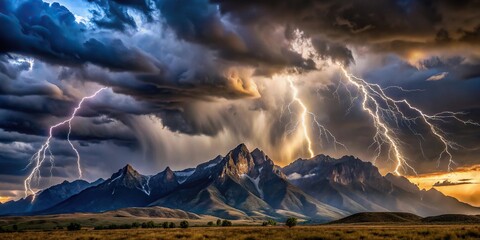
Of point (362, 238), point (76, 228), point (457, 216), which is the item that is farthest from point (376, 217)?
point (362, 238)

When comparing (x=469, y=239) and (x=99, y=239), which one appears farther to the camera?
(x=99, y=239)

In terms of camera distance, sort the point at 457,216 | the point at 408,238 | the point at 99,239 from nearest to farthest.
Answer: the point at 408,238 → the point at 99,239 → the point at 457,216

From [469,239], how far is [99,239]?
181ft

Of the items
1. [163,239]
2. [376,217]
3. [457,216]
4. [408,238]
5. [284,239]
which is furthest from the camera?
[376,217]

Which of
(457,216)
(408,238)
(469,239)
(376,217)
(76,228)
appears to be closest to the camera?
(469,239)

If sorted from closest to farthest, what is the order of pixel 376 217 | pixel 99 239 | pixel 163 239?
pixel 163 239, pixel 99 239, pixel 376 217

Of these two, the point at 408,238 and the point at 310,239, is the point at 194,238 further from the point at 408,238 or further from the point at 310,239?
the point at 408,238

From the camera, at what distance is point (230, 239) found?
64.9m

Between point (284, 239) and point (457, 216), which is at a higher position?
point (457, 216)

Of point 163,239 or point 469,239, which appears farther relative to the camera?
point 163,239

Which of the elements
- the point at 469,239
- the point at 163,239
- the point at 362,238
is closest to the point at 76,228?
the point at 163,239

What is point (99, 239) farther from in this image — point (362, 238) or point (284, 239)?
point (362, 238)

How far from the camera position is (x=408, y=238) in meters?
59.3

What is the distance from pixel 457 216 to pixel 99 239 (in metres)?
139
